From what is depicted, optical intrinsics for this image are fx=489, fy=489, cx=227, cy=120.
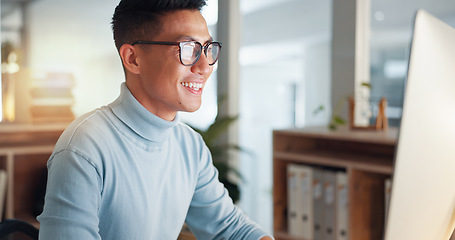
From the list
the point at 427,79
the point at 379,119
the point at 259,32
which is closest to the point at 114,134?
the point at 427,79

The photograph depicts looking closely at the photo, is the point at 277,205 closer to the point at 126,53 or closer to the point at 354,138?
the point at 354,138

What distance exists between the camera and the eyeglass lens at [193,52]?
87 cm

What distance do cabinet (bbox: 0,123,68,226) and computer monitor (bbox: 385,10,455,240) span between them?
2.57 metres

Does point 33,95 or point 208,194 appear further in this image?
point 33,95

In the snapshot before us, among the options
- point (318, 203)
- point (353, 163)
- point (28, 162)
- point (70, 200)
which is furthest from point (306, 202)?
point (70, 200)

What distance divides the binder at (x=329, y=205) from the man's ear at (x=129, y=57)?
5.51 feet

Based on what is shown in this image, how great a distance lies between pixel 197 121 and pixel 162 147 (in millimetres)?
2659

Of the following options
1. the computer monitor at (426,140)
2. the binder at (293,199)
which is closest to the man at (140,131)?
the computer monitor at (426,140)

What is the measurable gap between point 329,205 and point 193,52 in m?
1.74

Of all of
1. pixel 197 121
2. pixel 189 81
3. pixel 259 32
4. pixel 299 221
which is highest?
pixel 259 32

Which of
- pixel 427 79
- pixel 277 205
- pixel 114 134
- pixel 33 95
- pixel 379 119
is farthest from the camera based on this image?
pixel 33 95

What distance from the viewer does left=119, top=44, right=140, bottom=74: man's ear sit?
A: 0.88 m

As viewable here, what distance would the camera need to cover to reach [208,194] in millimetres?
1074

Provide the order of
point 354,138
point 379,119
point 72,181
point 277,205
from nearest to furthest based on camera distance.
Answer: point 72,181 → point 354,138 → point 379,119 → point 277,205
